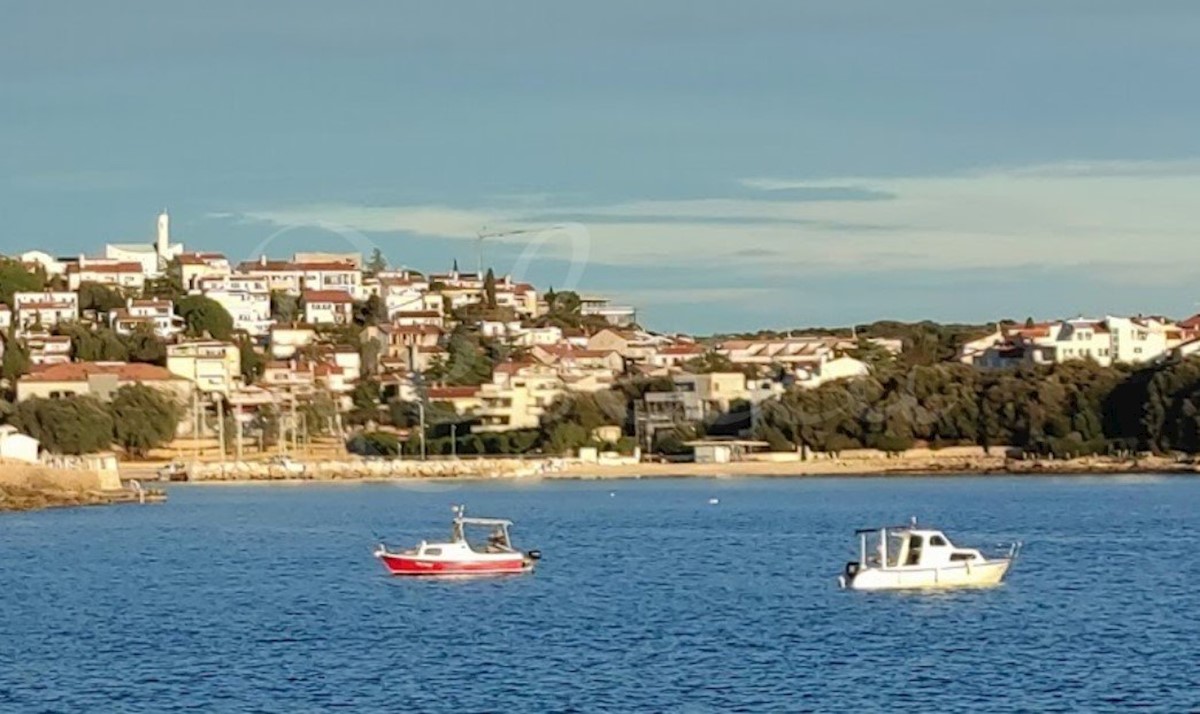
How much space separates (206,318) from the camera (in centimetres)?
13962

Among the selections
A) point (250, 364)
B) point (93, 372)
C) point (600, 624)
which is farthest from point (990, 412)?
point (600, 624)

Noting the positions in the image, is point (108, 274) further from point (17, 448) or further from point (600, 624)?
point (600, 624)

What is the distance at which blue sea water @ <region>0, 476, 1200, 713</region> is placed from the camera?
29141 mm

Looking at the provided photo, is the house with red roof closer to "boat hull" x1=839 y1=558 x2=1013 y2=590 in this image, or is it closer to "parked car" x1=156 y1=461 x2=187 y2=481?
"parked car" x1=156 y1=461 x2=187 y2=481

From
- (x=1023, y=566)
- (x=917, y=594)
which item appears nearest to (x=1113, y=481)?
(x=1023, y=566)

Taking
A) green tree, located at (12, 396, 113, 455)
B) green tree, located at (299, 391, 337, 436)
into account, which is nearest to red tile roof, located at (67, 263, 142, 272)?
green tree, located at (299, 391, 337, 436)

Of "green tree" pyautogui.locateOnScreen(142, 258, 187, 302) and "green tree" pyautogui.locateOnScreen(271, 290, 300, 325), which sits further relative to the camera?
"green tree" pyautogui.locateOnScreen(271, 290, 300, 325)

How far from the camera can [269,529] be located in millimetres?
66125

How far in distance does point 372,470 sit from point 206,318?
114 feet

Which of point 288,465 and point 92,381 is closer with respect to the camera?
point 288,465

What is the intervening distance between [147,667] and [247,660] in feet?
4.47

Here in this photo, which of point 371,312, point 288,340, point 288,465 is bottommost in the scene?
point 288,465

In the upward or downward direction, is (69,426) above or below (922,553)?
above

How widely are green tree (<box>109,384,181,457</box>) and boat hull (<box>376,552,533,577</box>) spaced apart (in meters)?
62.2
